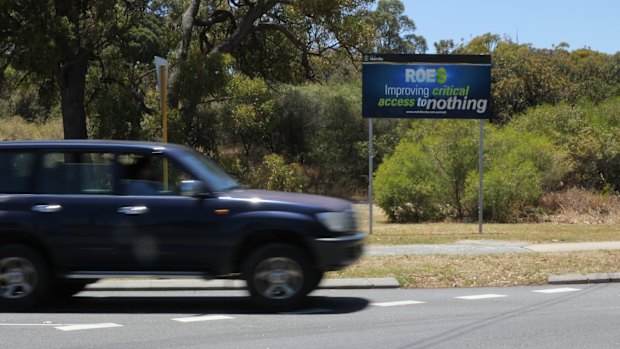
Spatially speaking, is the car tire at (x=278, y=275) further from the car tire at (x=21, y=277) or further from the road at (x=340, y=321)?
the car tire at (x=21, y=277)

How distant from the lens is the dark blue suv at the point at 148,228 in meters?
8.72

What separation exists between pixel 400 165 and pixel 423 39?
67368 millimetres

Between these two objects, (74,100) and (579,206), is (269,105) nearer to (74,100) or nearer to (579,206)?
(74,100)

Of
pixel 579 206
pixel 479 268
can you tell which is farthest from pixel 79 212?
pixel 579 206

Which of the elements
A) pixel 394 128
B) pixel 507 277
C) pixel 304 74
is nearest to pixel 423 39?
pixel 394 128

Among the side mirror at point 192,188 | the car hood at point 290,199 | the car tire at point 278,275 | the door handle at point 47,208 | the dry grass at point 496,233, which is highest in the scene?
the side mirror at point 192,188

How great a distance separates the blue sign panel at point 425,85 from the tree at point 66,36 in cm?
1037

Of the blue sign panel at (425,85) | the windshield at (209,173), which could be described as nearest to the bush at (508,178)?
the blue sign panel at (425,85)

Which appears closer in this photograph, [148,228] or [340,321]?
[340,321]

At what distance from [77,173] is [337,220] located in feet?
10.2

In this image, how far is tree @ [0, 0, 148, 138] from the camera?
22.4 metres

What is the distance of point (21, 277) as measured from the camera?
8.89 m

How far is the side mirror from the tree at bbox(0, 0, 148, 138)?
50.1 feet

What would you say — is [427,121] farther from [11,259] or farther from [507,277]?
[11,259]
